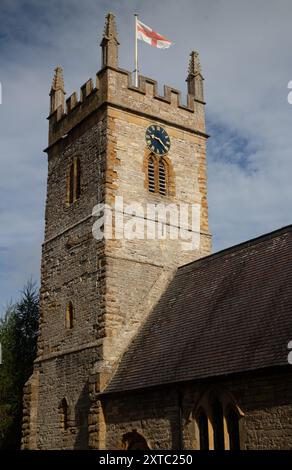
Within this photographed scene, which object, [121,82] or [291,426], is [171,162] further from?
[291,426]

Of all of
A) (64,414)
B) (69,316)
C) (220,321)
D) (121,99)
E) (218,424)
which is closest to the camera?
(218,424)

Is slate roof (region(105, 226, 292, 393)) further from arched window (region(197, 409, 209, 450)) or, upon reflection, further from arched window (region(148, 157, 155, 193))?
arched window (region(148, 157, 155, 193))

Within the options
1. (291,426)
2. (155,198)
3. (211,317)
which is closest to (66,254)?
(155,198)

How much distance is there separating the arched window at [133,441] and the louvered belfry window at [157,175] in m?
9.37

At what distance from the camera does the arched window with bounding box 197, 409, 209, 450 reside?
16000mm

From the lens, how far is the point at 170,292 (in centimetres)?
2228

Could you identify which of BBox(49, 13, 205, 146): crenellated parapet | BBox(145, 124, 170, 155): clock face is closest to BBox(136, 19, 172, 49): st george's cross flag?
BBox(49, 13, 205, 146): crenellated parapet

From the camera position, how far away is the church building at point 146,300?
51.9 feet

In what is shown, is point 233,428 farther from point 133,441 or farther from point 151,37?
point 151,37

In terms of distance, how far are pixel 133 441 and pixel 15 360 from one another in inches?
625

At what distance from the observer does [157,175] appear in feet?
79.2

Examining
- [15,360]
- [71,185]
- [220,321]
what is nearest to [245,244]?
[220,321]

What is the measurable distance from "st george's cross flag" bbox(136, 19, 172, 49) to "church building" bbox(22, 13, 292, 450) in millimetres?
1158

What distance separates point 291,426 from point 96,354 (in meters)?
8.11
